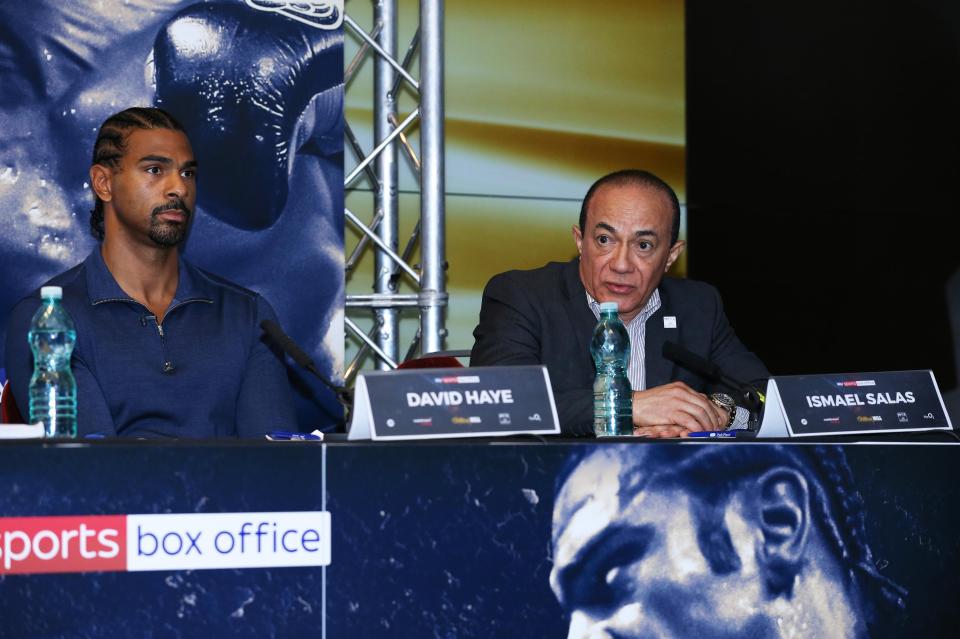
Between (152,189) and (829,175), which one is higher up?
(829,175)

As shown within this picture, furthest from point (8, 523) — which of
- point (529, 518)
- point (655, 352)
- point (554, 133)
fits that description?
point (554, 133)

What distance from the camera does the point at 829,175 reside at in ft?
15.0

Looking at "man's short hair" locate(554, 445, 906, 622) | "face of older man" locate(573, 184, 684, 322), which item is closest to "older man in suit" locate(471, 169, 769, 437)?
"face of older man" locate(573, 184, 684, 322)

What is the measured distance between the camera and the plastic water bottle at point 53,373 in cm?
175

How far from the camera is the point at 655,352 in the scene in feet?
8.21

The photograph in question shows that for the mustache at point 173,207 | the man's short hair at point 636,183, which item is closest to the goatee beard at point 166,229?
the mustache at point 173,207

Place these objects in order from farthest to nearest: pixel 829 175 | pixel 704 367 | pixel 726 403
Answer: pixel 829 175
pixel 726 403
pixel 704 367

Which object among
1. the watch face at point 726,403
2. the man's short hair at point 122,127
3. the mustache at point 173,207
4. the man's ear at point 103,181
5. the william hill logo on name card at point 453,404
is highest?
the man's short hair at point 122,127

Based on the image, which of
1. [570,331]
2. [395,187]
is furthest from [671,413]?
[395,187]

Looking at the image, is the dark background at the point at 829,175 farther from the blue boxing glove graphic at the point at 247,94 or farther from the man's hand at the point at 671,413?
the man's hand at the point at 671,413

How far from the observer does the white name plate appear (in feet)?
5.72

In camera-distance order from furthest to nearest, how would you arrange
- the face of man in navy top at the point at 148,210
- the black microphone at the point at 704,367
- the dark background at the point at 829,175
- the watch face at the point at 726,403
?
1. the dark background at the point at 829,175
2. the face of man in navy top at the point at 148,210
3. the watch face at the point at 726,403
4. the black microphone at the point at 704,367

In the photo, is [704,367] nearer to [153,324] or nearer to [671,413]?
[671,413]

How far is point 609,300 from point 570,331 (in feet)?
0.34
